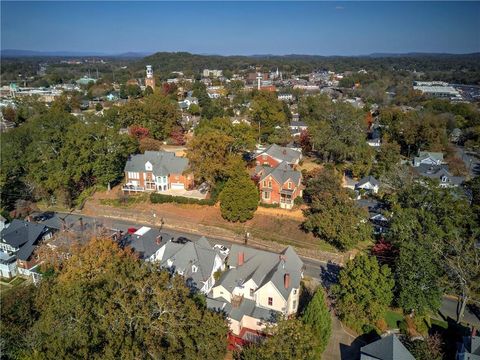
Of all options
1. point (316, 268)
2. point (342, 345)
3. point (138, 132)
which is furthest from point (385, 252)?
point (138, 132)

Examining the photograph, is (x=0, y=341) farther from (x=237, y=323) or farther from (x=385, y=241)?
(x=385, y=241)

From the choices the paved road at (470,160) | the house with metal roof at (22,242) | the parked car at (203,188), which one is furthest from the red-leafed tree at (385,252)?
the paved road at (470,160)

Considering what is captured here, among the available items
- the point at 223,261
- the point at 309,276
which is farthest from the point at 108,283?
the point at 309,276

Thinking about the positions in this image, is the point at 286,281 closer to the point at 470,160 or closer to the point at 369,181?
the point at 369,181

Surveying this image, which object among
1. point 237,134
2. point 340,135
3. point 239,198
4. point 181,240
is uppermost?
point 237,134

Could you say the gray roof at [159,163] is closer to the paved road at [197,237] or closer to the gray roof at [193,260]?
the paved road at [197,237]
